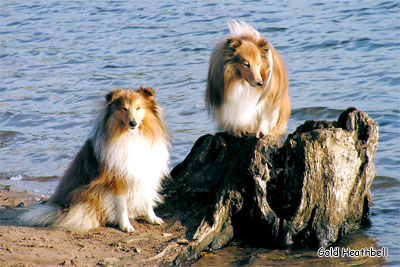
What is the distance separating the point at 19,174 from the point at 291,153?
410 cm

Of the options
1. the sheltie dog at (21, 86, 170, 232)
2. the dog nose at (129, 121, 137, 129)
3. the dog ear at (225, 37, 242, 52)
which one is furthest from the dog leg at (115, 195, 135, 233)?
the dog ear at (225, 37, 242, 52)

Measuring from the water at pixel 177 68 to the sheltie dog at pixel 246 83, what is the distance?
111 centimetres

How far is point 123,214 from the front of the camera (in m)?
5.07

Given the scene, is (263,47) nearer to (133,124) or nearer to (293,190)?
(293,190)

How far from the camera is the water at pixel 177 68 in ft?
26.0

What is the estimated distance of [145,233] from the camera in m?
5.03

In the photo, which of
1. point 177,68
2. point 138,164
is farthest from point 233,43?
point 177,68

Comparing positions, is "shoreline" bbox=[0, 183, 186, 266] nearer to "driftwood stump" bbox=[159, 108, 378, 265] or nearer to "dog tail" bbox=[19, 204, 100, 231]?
"dog tail" bbox=[19, 204, 100, 231]

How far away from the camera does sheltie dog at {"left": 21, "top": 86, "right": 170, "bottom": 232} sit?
487 cm

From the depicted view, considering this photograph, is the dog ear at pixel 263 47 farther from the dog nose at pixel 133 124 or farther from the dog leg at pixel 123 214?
the dog leg at pixel 123 214

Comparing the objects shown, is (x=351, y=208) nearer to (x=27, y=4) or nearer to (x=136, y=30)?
(x=136, y=30)

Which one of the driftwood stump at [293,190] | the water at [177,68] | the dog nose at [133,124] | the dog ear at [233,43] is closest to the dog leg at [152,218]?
the driftwood stump at [293,190]

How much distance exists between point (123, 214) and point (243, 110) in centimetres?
161

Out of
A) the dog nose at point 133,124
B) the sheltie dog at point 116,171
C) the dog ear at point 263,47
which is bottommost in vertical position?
the sheltie dog at point 116,171
